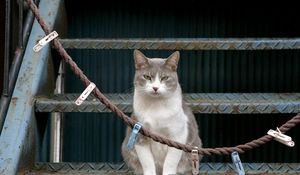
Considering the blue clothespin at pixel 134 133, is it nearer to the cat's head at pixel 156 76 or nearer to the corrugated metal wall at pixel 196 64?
the cat's head at pixel 156 76

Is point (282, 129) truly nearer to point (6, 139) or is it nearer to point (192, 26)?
point (6, 139)

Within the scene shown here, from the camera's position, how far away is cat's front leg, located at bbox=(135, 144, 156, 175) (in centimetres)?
209

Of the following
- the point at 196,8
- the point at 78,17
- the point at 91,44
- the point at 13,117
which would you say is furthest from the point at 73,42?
the point at 196,8

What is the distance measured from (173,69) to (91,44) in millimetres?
461

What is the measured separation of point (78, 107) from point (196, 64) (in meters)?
1.29

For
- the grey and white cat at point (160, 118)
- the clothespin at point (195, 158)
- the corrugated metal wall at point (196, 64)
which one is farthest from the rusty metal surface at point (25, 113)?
the corrugated metal wall at point (196, 64)

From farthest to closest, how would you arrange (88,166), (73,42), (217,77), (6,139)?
1. (217,77)
2. (73,42)
3. (88,166)
4. (6,139)

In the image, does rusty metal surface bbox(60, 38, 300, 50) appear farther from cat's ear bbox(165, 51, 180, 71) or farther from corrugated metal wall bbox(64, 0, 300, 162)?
corrugated metal wall bbox(64, 0, 300, 162)

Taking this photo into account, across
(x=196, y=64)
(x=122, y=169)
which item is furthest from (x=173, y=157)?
(x=196, y=64)

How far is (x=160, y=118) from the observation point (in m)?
2.10

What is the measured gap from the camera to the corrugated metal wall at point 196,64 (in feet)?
11.0

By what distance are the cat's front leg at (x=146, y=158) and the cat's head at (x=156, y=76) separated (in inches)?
8.6

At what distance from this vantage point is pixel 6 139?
2031 millimetres

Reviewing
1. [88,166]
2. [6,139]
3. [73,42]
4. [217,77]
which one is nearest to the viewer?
[6,139]
